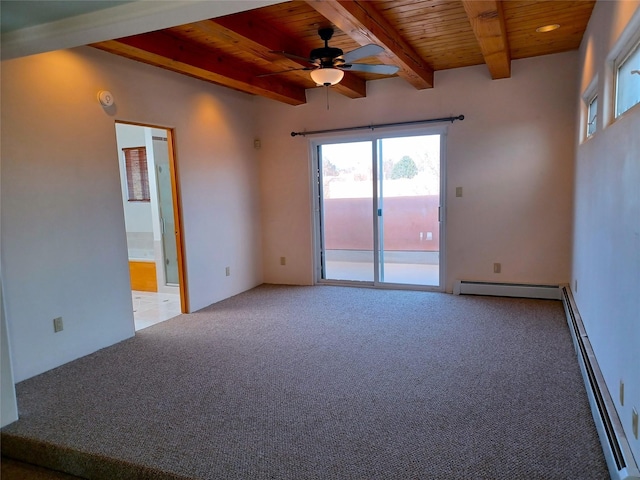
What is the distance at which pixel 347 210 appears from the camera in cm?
552

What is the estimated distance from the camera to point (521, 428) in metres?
2.15

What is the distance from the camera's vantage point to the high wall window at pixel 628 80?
2029 millimetres

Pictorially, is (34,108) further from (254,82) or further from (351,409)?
(351,409)

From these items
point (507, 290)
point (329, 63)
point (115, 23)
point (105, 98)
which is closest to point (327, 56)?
point (329, 63)

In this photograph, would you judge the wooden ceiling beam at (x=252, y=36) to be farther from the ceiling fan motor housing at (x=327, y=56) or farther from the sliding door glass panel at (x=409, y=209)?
the sliding door glass panel at (x=409, y=209)

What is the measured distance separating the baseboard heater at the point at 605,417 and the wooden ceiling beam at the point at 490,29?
2.40m

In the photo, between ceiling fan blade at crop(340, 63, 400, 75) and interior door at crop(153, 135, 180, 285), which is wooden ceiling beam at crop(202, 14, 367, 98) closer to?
ceiling fan blade at crop(340, 63, 400, 75)

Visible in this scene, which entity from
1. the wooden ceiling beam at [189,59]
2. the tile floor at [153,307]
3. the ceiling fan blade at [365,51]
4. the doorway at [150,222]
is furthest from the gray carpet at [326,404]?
the wooden ceiling beam at [189,59]

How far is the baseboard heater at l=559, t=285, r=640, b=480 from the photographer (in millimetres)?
1650

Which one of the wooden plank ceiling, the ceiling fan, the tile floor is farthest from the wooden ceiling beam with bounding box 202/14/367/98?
the tile floor

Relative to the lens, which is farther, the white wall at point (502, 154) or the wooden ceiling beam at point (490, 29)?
the white wall at point (502, 154)

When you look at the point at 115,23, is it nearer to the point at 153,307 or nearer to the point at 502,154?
the point at 153,307

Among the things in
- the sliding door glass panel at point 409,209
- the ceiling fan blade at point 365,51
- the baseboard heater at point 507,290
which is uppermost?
the ceiling fan blade at point 365,51

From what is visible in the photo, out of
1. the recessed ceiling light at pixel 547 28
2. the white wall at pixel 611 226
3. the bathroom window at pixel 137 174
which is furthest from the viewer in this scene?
the bathroom window at pixel 137 174
